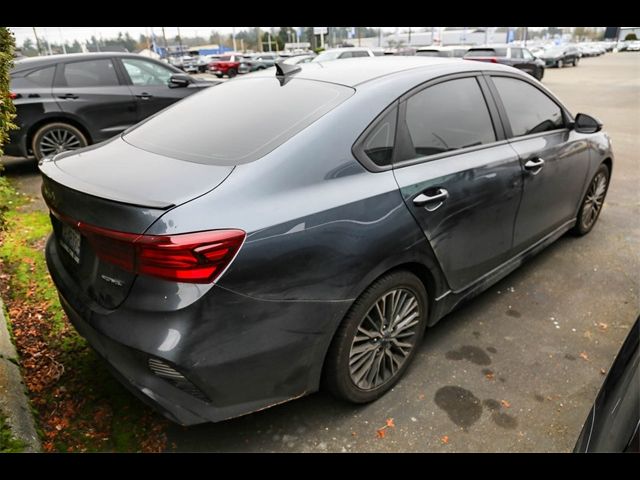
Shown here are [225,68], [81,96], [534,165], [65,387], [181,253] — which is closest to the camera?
[181,253]

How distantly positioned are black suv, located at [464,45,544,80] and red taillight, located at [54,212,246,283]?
2129 centimetres

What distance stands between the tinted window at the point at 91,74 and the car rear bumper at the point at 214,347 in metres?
5.62

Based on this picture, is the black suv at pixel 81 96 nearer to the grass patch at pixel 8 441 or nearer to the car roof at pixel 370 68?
the car roof at pixel 370 68

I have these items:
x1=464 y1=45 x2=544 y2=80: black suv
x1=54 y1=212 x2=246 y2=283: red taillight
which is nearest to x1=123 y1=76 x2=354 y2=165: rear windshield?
x1=54 y1=212 x2=246 y2=283: red taillight

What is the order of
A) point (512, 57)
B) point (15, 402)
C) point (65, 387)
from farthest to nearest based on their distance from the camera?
point (512, 57) < point (65, 387) < point (15, 402)

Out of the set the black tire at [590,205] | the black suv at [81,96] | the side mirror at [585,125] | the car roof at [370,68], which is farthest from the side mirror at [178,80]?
the black tire at [590,205]

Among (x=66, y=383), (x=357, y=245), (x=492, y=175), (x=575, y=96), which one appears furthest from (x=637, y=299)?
(x=575, y=96)

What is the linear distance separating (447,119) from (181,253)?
1814 mm

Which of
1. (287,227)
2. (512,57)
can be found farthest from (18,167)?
(512,57)

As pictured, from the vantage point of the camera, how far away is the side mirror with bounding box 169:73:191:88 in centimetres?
720

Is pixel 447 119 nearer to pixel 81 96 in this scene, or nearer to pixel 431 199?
pixel 431 199

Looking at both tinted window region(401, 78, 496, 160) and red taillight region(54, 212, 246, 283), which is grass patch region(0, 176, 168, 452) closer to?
red taillight region(54, 212, 246, 283)

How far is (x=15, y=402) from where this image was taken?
2.27 metres
